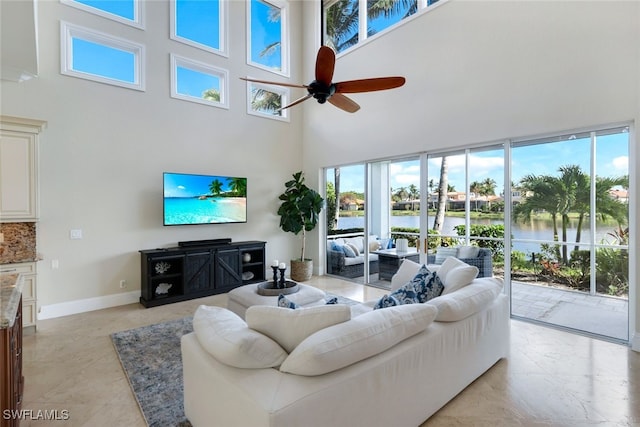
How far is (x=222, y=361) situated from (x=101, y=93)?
15.4 ft

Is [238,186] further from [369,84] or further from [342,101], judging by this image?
[369,84]

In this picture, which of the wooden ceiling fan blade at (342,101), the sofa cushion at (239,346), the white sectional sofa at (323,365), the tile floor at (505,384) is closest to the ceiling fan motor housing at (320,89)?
the wooden ceiling fan blade at (342,101)

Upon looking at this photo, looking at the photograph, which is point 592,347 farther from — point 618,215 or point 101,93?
point 101,93

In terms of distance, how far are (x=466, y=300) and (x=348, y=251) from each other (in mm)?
3849

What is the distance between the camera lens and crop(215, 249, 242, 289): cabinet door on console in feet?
16.9

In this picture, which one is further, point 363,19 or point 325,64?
point 363,19

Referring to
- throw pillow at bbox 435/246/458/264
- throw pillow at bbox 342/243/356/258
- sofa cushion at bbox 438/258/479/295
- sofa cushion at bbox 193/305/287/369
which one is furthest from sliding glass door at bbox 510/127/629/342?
sofa cushion at bbox 193/305/287/369

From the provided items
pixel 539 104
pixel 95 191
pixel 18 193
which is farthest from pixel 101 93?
pixel 539 104

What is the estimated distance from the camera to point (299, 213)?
6.05 metres

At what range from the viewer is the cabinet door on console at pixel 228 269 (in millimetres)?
5148

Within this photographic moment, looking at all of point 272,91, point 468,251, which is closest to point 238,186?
point 272,91

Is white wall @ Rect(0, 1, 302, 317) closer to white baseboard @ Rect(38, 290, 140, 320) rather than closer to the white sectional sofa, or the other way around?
white baseboard @ Rect(38, 290, 140, 320)

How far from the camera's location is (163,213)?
4.97 m

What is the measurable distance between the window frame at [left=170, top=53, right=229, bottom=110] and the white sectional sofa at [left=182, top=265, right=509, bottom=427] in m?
4.48
